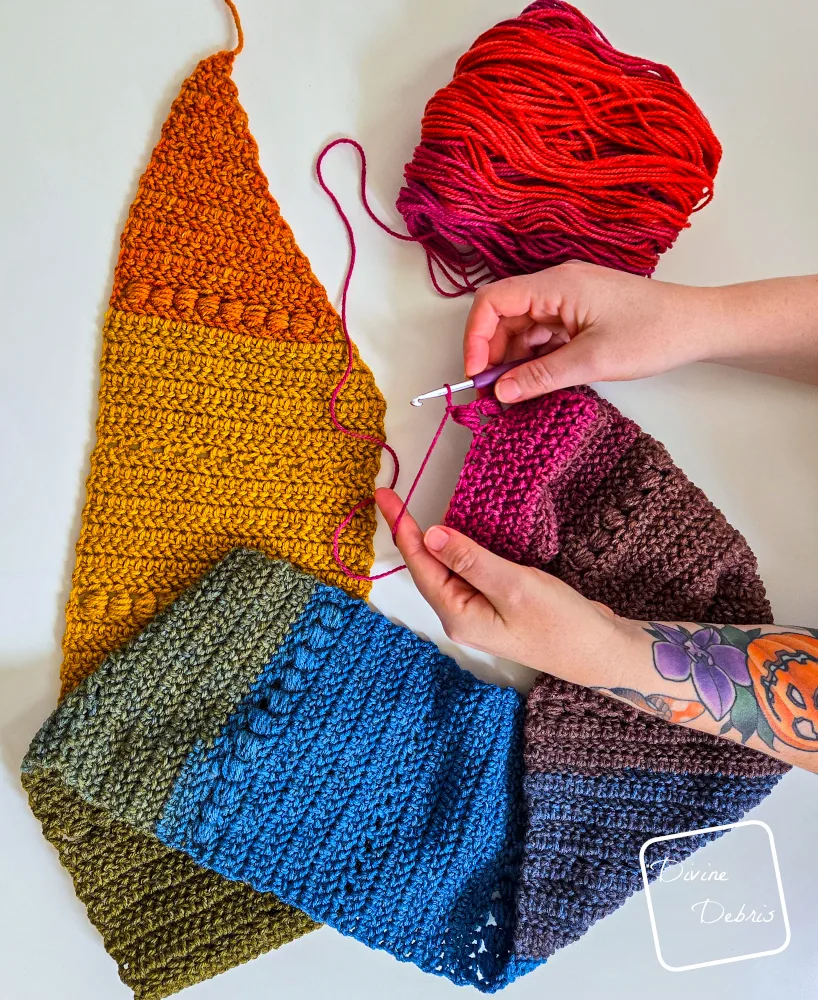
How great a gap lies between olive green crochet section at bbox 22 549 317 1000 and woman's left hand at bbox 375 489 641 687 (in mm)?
272

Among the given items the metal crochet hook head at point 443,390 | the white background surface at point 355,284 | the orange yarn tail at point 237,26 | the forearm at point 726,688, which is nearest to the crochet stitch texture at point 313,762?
the white background surface at point 355,284

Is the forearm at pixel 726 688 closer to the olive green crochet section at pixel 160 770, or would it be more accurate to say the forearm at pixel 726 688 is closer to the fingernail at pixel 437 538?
A: the fingernail at pixel 437 538

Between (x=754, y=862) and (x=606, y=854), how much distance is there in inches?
12.3

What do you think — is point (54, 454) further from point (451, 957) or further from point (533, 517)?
point (451, 957)

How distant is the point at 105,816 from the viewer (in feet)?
4.28

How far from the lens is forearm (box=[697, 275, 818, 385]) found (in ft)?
4.01

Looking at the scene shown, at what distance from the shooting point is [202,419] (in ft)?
4.36

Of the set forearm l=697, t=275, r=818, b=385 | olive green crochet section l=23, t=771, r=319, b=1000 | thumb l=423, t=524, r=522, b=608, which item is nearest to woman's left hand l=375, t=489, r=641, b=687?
thumb l=423, t=524, r=522, b=608

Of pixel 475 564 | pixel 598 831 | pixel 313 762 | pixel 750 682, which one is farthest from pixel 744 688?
pixel 313 762

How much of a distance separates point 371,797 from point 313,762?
0.39 feet

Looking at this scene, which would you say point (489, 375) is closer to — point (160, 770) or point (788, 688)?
point (788, 688)

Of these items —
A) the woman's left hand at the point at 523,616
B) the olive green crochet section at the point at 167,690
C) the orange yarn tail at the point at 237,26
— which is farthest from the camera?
the orange yarn tail at the point at 237,26

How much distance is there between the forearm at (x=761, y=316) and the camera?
1224 millimetres

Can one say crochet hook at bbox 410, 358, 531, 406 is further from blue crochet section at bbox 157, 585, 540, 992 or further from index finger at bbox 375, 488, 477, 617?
blue crochet section at bbox 157, 585, 540, 992
